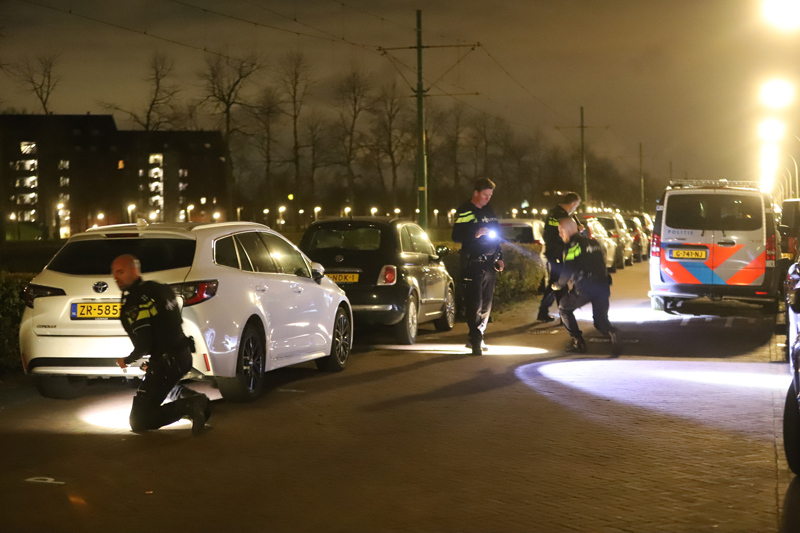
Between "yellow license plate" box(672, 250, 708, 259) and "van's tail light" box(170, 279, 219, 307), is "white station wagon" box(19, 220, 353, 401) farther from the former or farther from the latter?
"yellow license plate" box(672, 250, 708, 259)

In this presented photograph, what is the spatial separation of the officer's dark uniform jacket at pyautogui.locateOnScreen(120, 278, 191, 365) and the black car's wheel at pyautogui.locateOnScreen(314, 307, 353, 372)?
3.35m

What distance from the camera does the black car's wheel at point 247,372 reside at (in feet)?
28.3

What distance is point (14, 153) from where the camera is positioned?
342ft

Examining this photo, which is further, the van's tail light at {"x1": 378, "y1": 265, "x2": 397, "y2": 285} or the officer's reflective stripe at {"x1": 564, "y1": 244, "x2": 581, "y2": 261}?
the van's tail light at {"x1": 378, "y1": 265, "x2": 397, "y2": 285}

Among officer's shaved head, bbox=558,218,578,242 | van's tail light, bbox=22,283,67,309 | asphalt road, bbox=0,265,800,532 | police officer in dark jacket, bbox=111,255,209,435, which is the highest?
officer's shaved head, bbox=558,218,578,242

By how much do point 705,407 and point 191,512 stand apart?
4720mm

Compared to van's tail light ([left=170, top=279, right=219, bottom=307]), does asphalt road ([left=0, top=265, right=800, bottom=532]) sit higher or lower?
lower

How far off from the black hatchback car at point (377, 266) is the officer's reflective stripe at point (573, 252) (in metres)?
1.96

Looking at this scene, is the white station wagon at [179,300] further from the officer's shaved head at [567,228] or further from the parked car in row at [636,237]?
the parked car in row at [636,237]

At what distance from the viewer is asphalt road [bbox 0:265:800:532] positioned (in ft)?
17.9

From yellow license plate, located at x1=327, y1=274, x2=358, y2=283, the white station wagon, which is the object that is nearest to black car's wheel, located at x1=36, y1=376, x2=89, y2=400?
the white station wagon

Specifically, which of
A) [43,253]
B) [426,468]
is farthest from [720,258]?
[43,253]

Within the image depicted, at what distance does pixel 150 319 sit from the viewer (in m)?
7.43

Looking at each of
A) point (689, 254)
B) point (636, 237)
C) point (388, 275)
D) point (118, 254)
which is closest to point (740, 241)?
point (689, 254)
